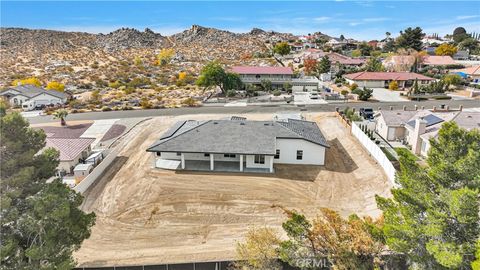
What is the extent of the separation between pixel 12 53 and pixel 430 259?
155032 millimetres

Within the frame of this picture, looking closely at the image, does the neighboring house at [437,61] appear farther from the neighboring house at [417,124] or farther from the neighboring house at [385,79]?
the neighboring house at [417,124]

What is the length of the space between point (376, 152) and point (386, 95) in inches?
1613

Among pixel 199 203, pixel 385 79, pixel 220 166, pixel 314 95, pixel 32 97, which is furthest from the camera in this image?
pixel 385 79

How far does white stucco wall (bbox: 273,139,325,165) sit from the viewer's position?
105 feet

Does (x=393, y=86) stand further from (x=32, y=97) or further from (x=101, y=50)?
(x=101, y=50)

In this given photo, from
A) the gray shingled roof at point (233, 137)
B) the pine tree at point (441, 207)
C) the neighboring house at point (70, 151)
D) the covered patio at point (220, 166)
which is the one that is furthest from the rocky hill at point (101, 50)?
the pine tree at point (441, 207)

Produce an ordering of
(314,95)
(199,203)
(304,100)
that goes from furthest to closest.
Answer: (314,95), (304,100), (199,203)

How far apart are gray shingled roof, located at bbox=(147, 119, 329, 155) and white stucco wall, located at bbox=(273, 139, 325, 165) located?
548 mm

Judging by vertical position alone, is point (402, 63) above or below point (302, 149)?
above

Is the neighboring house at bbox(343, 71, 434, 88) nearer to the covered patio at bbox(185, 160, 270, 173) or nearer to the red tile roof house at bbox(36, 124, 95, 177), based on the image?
the covered patio at bbox(185, 160, 270, 173)

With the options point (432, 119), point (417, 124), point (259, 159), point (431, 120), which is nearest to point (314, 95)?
point (432, 119)

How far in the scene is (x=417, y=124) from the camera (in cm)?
3369

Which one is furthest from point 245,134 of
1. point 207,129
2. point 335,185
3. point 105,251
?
point 105,251

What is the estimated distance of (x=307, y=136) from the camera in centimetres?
3269
